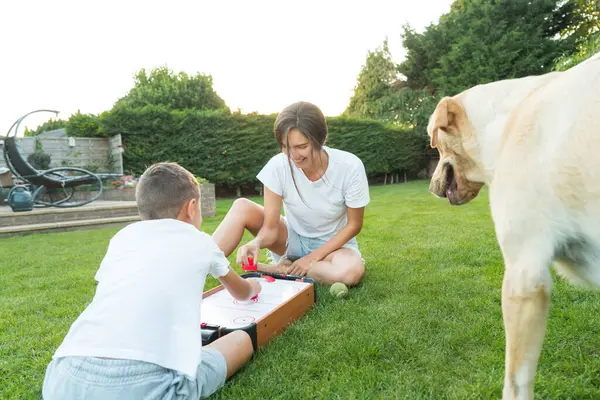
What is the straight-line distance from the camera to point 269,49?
12.0 meters

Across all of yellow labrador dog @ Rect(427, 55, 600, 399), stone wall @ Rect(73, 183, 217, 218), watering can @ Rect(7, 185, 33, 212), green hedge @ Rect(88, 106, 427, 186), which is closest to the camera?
yellow labrador dog @ Rect(427, 55, 600, 399)

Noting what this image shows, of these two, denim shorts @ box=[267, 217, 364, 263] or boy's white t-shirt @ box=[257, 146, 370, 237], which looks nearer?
boy's white t-shirt @ box=[257, 146, 370, 237]

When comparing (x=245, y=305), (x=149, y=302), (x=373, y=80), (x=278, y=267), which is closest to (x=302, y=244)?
(x=278, y=267)

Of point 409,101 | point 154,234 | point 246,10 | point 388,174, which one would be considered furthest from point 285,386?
point 409,101

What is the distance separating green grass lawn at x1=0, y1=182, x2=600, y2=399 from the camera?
1.49 meters

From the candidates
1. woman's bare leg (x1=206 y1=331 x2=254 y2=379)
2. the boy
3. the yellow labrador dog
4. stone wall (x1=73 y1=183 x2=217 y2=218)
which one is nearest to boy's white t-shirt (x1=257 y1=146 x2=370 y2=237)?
woman's bare leg (x1=206 y1=331 x2=254 y2=379)

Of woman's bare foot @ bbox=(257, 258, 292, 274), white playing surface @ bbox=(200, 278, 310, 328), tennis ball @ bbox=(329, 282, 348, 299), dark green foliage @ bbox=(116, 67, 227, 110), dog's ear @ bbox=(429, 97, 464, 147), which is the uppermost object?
dark green foliage @ bbox=(116, 67, 227, 110)

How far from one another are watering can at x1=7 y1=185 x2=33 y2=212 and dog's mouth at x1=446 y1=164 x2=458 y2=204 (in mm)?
7316

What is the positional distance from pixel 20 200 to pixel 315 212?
6271 mm

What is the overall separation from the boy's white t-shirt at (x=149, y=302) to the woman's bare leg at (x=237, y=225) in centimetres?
130

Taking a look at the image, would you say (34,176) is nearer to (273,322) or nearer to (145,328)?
(273,322)

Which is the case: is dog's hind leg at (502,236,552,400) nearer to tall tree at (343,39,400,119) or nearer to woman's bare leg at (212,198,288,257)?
woman's bare leg at (212,198,288,257)

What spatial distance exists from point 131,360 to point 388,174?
57.4 feet

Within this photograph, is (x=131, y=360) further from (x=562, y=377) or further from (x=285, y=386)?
(x=562, y=377)
